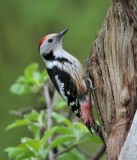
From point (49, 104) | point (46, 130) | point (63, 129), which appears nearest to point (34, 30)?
point (49, 104)

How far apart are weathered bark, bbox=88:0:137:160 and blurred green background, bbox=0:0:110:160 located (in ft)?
17.1

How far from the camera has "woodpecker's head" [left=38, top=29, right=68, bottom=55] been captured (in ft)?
22.4

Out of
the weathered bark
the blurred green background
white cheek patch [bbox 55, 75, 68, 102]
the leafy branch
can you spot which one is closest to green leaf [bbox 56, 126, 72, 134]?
the leafy branch

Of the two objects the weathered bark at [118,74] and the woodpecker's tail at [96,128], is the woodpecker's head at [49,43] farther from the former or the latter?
the weathered bark at [118,74]

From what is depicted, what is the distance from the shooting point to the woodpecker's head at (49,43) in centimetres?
682

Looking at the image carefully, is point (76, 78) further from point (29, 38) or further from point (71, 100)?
point (29, 38)

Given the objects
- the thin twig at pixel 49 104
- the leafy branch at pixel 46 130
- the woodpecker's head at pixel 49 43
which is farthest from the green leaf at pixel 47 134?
the woodpecker's head at pixel 49 43

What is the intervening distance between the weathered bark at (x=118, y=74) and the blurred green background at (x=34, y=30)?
520 cm

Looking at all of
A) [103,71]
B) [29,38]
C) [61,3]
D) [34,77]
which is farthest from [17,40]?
[103,71]

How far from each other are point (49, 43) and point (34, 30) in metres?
4.94

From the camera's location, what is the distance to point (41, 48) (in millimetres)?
6828

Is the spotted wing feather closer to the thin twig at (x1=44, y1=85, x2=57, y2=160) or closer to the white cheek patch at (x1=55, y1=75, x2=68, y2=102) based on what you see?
the white cheek patch at (x1=55, y1=75, x2=68, y2=102)

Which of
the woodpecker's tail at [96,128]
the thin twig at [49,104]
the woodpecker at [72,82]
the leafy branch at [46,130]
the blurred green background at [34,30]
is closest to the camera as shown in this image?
the woodpecker's tail at [96,128]

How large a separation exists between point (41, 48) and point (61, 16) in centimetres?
455
